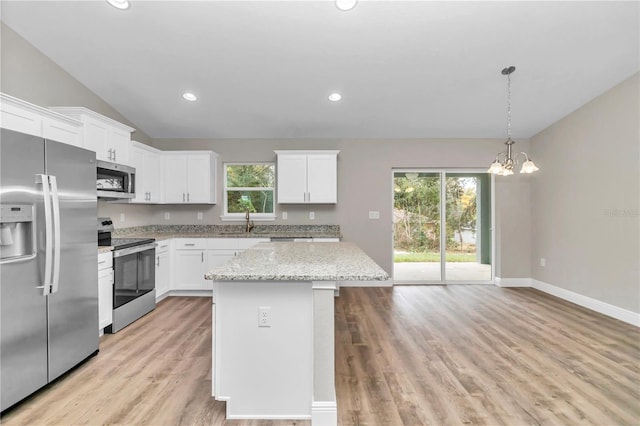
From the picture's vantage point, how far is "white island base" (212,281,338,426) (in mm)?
1782

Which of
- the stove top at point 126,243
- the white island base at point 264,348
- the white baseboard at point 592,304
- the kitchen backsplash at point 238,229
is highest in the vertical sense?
the kitchen backsplash at point 238,229

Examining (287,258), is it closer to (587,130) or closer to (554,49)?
(554,49)

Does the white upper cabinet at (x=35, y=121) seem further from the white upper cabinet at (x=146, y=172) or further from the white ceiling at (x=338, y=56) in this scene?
the white upper cabinet at (x=146, y=172)

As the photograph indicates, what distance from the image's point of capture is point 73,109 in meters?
2.94

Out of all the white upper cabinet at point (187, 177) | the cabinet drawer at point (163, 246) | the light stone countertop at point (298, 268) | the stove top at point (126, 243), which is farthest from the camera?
the white upper cabinet at point (187, 177)

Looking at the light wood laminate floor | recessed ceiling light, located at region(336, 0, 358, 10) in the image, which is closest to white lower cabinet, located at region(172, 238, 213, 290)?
the light wood laminate floor

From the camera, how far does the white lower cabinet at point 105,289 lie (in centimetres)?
285

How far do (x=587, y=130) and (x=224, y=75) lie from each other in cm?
458

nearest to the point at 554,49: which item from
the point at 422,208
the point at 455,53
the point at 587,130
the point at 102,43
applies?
the point at 455,53

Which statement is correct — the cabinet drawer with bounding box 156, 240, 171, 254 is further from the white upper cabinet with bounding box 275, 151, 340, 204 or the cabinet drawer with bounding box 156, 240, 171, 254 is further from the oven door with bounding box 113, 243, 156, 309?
the white upper cabinet with bounding box 275, 151, 340, 204

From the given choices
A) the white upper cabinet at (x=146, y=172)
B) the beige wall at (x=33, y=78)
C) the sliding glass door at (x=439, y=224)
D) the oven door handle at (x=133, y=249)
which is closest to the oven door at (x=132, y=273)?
the oven door handle at (x=133, y=249)

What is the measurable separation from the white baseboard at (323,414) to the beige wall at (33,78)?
3.67 m

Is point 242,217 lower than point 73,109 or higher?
lower

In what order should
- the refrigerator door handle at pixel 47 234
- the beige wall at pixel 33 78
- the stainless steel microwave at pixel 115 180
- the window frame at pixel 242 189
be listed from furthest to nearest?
the window frame at pixel 242 189 → the stainless steel microwave at pixel 115 180 → the beige wall at pixel 33 78 → the refrigerator door handle at pixel 47 234
